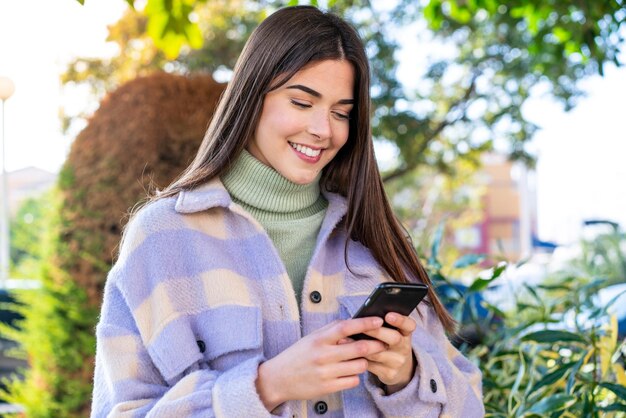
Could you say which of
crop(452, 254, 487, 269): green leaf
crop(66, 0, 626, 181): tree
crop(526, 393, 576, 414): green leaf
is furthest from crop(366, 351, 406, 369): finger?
crop(66, 0, 626, 181): tree

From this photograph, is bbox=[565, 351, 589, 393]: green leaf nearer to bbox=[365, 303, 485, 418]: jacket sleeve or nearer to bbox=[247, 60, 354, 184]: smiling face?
bbox=[365, 303, 485, 418]: jacket sleeve

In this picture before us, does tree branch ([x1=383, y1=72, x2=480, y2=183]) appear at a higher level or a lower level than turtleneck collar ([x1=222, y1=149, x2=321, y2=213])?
higher

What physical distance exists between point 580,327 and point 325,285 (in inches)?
52.4

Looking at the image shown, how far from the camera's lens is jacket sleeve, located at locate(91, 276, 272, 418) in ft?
5.98

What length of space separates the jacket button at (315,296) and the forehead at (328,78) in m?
0.48

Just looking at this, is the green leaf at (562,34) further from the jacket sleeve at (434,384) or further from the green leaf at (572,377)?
the jacket sleeve at (434,384)

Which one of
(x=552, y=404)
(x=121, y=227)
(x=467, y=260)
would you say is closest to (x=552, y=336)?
(x=552, y=404)

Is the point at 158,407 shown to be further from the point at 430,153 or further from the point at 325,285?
the point at 430,153

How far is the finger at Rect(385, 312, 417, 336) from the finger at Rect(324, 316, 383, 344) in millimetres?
24

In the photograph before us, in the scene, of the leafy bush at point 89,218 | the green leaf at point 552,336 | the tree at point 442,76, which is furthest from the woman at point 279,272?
A: the tree at point 442,76

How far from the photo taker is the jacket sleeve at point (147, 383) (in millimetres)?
1822

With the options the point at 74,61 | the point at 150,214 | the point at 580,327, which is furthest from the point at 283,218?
the point at 74,61

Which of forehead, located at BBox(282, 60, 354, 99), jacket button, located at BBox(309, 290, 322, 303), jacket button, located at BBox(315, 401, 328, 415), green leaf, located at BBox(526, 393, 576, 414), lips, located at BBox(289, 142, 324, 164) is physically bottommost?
green leaf, located at BBox(526, 393, 576, 414)

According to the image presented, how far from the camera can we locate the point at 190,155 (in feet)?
15.5
